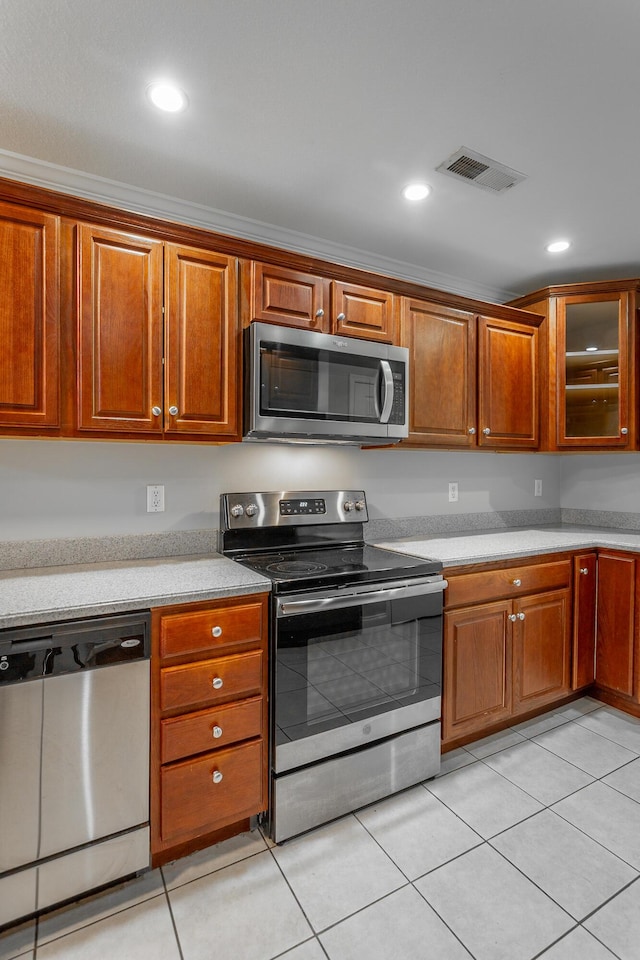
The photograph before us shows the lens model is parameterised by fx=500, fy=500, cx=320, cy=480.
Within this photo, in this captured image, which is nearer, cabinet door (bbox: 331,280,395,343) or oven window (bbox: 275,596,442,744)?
oven window (bbox: 275,596,442,744)

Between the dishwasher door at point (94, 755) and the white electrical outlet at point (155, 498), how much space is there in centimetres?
78

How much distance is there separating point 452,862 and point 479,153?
8.41 ft

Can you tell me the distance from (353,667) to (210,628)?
2.00ft

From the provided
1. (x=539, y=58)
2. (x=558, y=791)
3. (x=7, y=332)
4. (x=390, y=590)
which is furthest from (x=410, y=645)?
(x=539, y=58)

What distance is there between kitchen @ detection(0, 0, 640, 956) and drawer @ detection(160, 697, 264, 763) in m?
0.80

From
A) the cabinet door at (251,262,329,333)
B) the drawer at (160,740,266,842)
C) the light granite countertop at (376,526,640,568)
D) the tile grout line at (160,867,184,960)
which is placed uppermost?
the cabinet door at (251,262,329,333)

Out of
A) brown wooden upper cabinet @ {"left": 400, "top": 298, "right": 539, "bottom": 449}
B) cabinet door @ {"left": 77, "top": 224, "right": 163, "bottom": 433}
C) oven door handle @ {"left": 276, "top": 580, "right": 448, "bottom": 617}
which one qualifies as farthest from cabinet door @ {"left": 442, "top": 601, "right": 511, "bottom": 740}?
cabinet door @ {"left": 77, "top": 224, "right": 163, "bottom": 433}

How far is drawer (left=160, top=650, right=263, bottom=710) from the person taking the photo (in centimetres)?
166

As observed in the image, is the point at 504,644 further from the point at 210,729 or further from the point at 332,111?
the point at 332,111

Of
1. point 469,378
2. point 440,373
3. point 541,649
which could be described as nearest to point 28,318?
point 440,373

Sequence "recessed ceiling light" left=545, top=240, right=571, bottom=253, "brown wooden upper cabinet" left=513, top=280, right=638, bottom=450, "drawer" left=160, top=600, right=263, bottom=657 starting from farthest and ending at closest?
"brown wooden upper cabinet" left=513, top=280, right=638, bottom=450 < "recessed ceiling light" left=545, top=240, right=571, bottom=253 < "drawer" left=160, top=600, right=263, bottom=657

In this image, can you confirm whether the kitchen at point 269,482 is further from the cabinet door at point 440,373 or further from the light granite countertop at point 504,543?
the cabinet door at point 440,373

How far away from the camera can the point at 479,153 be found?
189 cm

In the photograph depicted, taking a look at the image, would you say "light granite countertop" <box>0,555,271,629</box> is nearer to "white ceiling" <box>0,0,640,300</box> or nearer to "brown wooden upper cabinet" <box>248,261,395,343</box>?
"brown wooden upper cabinet" <box>248,261,395,343</box>
